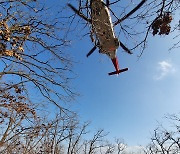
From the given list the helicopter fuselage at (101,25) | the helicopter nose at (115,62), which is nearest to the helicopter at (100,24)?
the helicopter fuselage at (101,25)

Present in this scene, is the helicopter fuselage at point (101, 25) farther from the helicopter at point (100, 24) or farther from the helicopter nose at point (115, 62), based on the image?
the helicopter nose at point (115, 62)

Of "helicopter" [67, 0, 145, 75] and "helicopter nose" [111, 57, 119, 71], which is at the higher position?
"helicopter nose" [111, 57, 119, 71]

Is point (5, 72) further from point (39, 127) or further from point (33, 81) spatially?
point (39, 127)

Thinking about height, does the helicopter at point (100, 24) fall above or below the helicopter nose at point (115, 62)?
below

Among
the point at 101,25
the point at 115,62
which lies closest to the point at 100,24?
Result: the point at 101,25

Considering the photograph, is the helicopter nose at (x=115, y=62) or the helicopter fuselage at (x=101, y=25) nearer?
the helicopter fuselage at (x=101, y=25)

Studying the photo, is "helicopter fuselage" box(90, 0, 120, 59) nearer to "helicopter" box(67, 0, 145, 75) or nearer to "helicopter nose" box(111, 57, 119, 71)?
"helicopter" box(67, 0, 145, 75)

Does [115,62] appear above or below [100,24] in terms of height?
above

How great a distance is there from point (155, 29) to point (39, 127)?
18.8 feet

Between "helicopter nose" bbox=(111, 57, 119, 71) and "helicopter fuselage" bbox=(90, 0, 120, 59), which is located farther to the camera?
"helicopter nose" bbox=(111, 57, 119, 71)

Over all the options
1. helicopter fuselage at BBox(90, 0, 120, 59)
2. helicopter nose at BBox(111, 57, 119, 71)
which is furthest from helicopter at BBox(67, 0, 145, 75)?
helicopter nose at BBox(111, 57, 119, 71)

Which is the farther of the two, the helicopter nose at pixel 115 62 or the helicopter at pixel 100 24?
the helicopter nose at pixel 115 62

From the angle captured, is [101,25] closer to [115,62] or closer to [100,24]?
→ [100,24]

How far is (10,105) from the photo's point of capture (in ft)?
21.3
